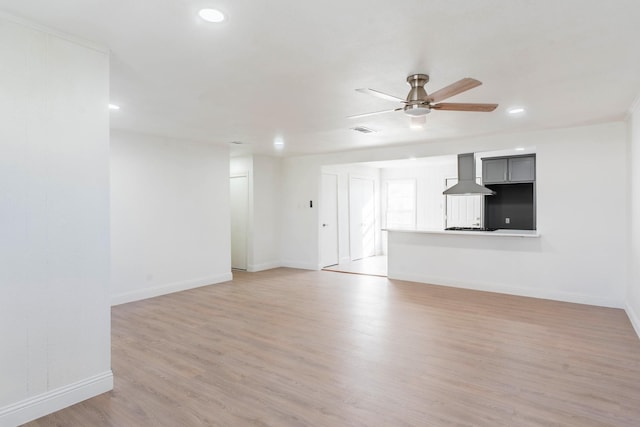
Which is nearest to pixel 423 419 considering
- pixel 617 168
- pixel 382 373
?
pixel 382 373

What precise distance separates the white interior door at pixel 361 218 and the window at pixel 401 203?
52 cm

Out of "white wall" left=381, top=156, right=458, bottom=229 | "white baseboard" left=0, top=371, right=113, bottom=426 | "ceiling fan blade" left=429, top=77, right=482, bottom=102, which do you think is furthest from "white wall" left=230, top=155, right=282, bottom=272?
"ceiling fan blade" left=429, top=77, right=482, bottom=102

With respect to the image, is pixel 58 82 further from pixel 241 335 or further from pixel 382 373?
pixel 382 373

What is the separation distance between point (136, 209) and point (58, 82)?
3.20 metres

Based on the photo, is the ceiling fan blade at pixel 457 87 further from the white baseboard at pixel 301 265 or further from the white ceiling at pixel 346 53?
the white baseboard at pixel 301 265

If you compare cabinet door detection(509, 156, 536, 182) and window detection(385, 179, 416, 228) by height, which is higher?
cabinet door detection(509, 156, 536, 182)

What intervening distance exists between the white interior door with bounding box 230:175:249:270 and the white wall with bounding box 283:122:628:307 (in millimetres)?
4638

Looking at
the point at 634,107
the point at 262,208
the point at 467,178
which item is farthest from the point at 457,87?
the point at 262,208

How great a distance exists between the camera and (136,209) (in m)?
5.33

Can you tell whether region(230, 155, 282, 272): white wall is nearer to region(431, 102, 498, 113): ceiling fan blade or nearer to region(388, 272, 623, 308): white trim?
region(388, 272, 623, 308): white trim

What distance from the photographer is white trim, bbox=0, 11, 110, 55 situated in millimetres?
2139

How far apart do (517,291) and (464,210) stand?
3.32 metres

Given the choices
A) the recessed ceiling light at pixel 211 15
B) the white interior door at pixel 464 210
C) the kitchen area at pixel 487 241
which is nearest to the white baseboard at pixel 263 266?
the kitchen area at pixel 487 241

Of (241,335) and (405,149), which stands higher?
(405,149)
